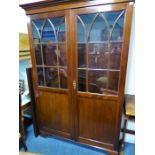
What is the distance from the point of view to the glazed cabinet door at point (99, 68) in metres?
1.42

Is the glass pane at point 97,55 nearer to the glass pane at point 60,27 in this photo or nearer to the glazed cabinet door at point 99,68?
the glazed cabinet door at point 99,68

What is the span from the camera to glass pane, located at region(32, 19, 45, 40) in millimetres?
1721

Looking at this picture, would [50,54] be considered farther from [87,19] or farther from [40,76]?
[87,19]

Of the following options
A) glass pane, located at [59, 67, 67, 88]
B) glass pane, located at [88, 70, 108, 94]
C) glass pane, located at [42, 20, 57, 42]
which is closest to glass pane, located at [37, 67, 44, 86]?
glass pane, located at [59, 67, 67, 88]

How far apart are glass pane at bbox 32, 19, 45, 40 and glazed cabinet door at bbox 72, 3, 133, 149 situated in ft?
1.50

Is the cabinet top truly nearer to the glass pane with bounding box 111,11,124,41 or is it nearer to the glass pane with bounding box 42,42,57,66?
the glass pane with bounding box 111,11,124,41

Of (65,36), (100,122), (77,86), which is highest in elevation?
(65,36)

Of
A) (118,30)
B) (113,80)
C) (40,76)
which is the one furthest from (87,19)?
(40,76)

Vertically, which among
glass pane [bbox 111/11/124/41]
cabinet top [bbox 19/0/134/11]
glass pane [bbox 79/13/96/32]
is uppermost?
cabinet top [bbox 19/0/134/11]
